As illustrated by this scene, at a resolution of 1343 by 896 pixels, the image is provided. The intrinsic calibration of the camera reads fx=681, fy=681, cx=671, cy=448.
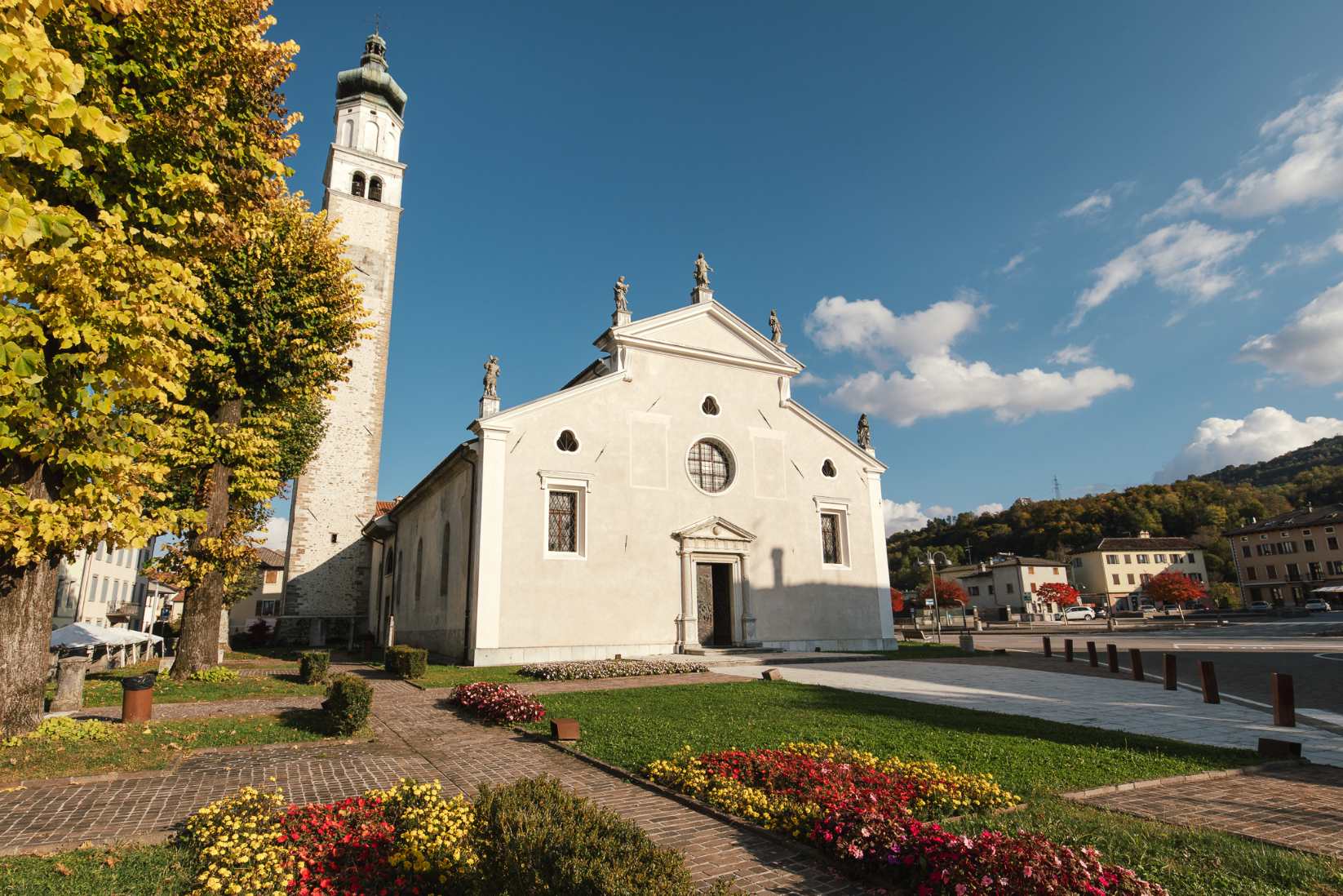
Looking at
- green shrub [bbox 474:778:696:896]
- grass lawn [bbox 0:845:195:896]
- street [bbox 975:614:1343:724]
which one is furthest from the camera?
street [bbox 975:614:1343:724]

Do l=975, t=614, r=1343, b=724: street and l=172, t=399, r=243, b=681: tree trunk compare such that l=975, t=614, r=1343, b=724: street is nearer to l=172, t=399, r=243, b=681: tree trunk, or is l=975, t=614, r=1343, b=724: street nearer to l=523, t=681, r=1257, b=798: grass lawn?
l=523, t=681, r=1257, b=798: grass lawn

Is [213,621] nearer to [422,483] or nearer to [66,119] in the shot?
[422,483]

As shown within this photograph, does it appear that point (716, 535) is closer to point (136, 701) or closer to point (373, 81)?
point (136, 701)

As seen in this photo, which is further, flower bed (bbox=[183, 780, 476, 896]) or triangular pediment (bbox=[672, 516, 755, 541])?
triangular pediment (bbox=[672, 516, 755, 541])

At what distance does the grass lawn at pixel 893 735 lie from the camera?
8.06 meters

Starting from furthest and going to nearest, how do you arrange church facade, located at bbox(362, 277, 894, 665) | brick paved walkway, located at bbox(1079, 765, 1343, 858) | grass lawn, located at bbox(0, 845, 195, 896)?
church facade, located at bbox(362, 277, 894, 665)
brick paved walkway, located at bbox(1079, 765, 1343, 858)
grass lawn, located at bbox(0, 845, 195, 896)

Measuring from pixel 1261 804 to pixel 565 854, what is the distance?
7009 mm

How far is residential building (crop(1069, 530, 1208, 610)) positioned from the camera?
8231 centimetres

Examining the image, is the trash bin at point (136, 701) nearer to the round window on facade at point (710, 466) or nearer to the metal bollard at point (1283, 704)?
the round window on facade at point (710, 466)

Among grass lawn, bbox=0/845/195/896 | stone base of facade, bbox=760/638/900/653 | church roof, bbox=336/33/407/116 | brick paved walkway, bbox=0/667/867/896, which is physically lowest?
brick paved walkway, bbox=0/667/867/896

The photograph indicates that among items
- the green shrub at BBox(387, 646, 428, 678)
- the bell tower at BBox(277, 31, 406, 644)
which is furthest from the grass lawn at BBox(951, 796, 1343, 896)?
the bell tower at BBox(277, 31, 406, 644)

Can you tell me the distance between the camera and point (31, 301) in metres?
8.00

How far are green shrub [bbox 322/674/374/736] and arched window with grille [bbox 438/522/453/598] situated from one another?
1397cm

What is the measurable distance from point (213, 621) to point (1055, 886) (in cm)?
2047
